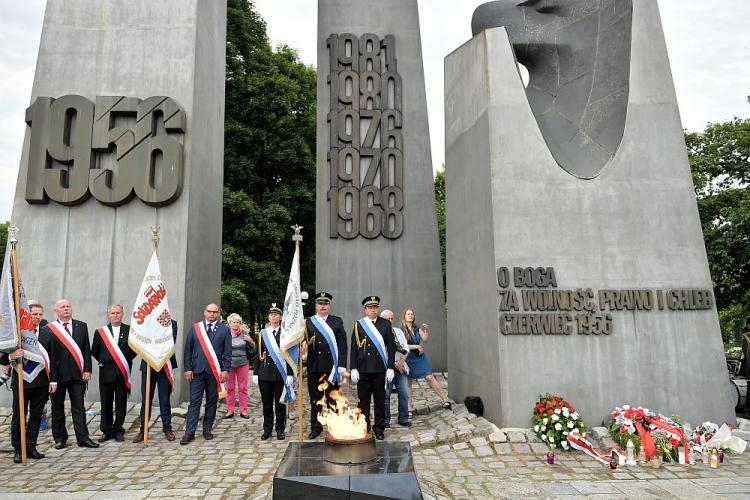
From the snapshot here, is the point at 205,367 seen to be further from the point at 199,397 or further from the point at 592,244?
the point at 592,244

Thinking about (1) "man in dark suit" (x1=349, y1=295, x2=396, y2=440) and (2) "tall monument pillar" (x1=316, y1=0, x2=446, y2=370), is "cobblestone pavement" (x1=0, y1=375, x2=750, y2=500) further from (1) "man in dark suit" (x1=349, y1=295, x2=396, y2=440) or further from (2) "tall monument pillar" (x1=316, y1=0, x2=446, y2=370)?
(2) "tall monument pillar" (x1=316, y1=0, x2=446, y2=370)

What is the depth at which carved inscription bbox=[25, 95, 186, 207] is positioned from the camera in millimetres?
8820

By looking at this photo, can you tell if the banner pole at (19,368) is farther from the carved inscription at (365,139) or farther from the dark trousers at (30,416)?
the carved inscription at (365,139)

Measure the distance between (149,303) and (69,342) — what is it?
40.1 inches

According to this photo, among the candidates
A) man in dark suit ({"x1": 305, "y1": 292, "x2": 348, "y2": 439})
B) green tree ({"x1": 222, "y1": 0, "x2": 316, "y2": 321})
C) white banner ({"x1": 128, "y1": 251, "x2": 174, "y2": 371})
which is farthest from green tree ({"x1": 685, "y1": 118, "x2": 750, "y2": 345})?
white banner ({"x1": 128, "y1": 251, "x2": 174, "y2": 371})

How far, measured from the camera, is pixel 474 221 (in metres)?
7.63

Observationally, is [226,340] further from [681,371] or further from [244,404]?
[681,371]

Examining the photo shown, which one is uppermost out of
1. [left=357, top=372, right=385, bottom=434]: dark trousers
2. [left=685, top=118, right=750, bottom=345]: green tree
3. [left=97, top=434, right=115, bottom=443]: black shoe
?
[left=685, top=118, right=750, bottom=345]: green tree

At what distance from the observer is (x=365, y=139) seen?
12.7 metres

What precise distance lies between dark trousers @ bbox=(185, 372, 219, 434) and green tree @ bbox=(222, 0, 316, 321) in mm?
8637

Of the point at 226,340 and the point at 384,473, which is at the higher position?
the point at 226,340

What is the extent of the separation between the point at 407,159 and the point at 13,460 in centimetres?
951

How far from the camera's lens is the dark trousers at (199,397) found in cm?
670

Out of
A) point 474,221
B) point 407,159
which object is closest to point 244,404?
point 474,221
